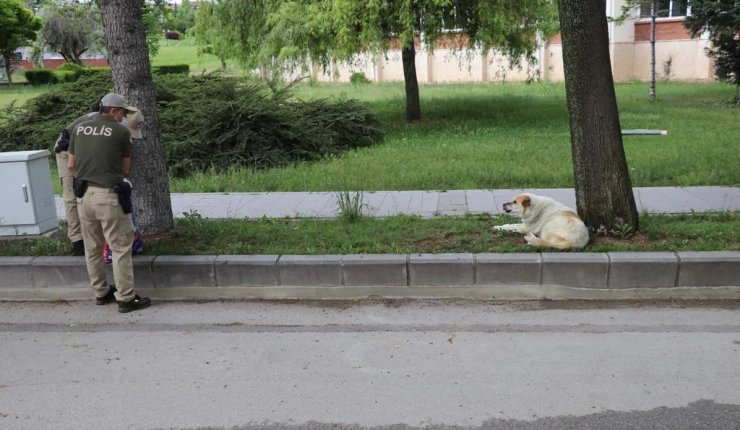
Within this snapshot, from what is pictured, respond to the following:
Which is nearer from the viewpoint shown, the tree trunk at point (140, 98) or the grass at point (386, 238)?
the grass at point (386, 238)

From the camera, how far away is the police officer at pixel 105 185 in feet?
18.9

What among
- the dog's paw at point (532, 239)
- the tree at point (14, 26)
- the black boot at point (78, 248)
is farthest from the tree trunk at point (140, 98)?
the tree at point (14, 26)

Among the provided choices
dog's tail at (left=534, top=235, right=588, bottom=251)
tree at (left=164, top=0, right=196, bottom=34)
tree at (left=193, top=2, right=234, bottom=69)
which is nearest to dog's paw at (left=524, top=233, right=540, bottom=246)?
dog's tail at (left=534, top=235, right=588, bottom=251)

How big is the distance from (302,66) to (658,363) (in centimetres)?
1325

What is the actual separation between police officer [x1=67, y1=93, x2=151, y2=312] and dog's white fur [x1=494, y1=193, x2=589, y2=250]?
349 centimetres

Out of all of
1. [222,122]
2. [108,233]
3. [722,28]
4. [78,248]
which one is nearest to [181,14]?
[222,122]

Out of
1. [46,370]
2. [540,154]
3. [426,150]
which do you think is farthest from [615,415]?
[426,150]

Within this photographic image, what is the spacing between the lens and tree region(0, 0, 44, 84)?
4638cm

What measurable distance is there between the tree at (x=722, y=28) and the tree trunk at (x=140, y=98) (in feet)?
54.1

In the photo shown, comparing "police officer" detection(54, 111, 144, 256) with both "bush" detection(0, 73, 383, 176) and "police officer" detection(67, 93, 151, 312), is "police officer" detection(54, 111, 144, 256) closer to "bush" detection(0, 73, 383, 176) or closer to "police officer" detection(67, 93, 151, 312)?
"police officer" detection(67, 93, 151, 312)

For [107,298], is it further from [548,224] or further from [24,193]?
[548,224]

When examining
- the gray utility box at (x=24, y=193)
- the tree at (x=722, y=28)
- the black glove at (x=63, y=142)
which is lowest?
the gray utility box at (x=24, y=193)

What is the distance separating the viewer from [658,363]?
463 cm

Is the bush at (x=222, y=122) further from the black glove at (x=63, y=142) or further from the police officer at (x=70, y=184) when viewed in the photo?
the black glove at (x=63, y=142)
